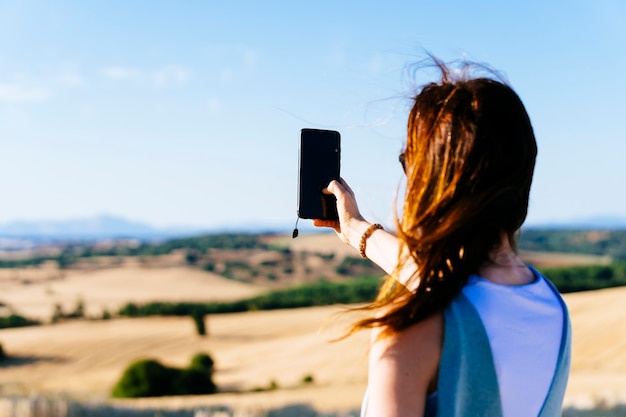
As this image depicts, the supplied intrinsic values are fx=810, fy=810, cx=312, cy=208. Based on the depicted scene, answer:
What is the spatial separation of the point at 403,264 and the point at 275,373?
35.3 m

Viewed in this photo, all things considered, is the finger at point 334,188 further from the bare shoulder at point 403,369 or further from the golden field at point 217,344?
the golden field at point 217,344

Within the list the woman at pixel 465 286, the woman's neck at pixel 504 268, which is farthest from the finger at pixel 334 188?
the woman's neck at pixel 504 268

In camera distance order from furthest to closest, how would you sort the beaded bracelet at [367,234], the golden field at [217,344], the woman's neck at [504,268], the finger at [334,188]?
the golden field at [217,344] → the finger at [334,188] → the beaded bracelet at [367,234] → the woman's neck at [504,268]

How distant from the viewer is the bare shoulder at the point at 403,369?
1444 millimetres

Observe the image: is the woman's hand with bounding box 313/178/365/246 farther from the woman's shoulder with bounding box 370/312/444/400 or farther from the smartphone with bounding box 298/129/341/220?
the woman's shoulder with bounding box 370/312/444/400

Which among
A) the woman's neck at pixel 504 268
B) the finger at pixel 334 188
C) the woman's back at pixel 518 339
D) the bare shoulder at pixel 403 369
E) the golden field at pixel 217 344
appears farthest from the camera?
the golden field at pixel 217 344

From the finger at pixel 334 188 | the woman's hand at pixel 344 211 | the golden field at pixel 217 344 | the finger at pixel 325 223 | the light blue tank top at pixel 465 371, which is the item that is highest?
the finger at pixel 334 188

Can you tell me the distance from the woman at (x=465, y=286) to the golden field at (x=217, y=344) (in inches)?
243

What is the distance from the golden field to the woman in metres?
6.16

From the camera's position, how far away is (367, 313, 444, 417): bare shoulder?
144cm

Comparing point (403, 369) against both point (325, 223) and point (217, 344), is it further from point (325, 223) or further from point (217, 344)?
point (217, 344)

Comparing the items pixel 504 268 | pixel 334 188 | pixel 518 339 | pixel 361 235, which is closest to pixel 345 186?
pixel 334 188

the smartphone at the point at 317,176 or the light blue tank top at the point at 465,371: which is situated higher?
the smartphone at the point at 317,176

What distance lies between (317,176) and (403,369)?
90cm
